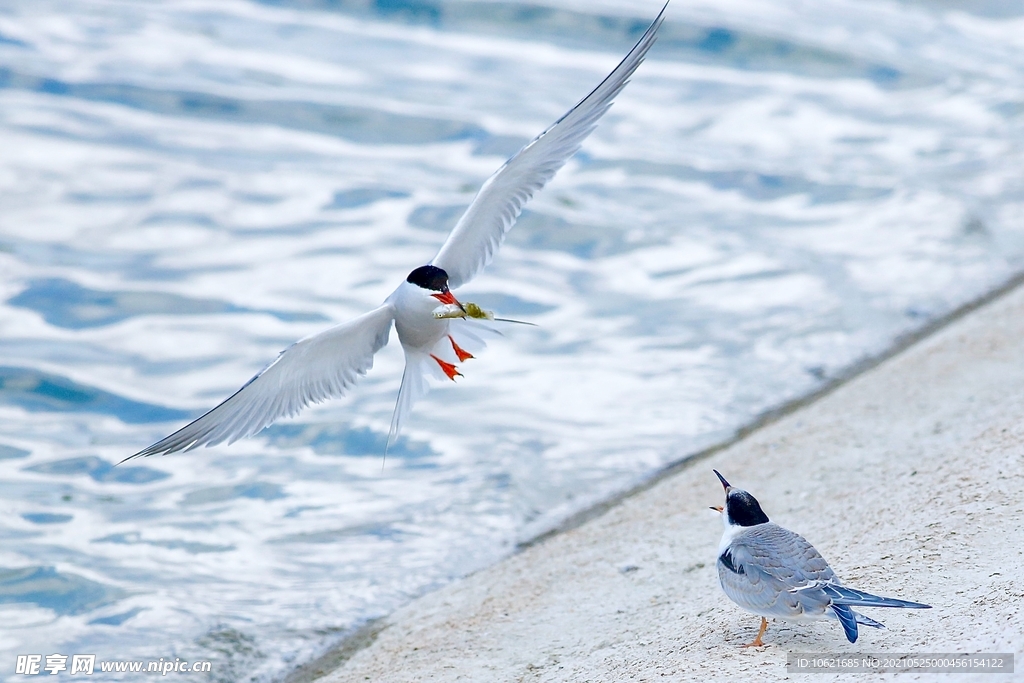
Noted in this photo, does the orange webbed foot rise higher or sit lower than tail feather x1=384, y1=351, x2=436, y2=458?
higher

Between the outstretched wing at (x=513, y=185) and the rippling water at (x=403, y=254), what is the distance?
1.24 m

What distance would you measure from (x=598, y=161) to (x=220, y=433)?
20.3ft

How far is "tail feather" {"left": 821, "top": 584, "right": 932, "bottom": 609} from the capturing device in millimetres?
3059

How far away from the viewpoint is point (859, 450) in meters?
4.99

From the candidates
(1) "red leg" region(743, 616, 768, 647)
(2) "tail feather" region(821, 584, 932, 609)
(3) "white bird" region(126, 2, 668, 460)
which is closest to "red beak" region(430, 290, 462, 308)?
(3) "white bird" region(126, 2, 668, 460)

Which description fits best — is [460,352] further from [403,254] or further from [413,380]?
[403,254]

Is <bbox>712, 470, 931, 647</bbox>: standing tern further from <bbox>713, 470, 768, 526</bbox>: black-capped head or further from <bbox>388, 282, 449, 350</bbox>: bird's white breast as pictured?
<bbox>388, 282, 449, 350</bbox>: bird's white breast

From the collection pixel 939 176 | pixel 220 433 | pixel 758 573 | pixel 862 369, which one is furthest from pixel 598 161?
pixel 758 573

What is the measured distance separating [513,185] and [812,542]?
1738 mm

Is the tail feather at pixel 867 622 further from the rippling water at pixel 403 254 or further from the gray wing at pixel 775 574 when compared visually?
the rippling water at pixel 403 254

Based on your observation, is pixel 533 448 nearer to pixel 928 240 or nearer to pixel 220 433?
pixel 220 433

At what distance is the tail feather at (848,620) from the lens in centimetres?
313

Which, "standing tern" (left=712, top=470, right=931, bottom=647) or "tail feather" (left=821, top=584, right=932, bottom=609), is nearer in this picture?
"tail feather" (left=821, top=584, right=932, bottom=609)

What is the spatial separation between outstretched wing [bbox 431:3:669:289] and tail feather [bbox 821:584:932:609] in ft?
6.87
